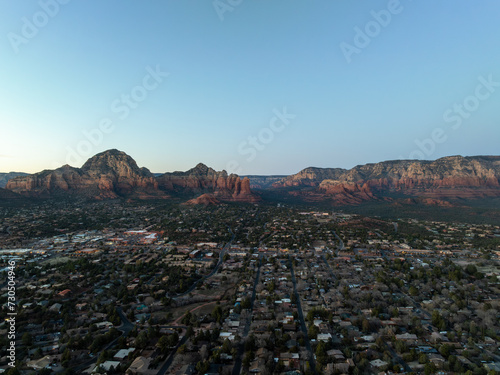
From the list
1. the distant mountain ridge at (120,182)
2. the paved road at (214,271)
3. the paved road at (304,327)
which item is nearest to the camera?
the paved road at (304,327)

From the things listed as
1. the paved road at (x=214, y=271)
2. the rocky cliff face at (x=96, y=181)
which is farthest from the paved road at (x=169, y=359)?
the rocky cliff face at (x=96, y=181)

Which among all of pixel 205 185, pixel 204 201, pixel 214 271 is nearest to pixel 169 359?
pixel 214 271

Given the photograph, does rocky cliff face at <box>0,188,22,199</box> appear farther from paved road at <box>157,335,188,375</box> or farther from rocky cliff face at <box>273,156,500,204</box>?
rocky cliff face at <box>273,156,500,204</box>

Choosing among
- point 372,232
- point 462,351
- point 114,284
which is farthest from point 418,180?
point 114,284

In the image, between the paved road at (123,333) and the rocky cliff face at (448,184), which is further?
the rocky cliff face at (448,184)

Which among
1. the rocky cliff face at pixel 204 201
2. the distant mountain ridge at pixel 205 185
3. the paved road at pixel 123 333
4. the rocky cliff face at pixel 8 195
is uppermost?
the distant mountain ridge at pixel 205 185

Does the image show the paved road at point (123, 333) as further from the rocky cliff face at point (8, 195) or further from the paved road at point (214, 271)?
the rocky cliff face at point (8, 195)

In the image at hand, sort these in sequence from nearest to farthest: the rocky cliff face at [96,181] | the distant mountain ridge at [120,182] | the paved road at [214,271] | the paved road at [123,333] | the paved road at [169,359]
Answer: the paved road at [169,359], the paved road at [123,333], the paved road at [214,271], the rocky cliff face at [96,181], the distant mountain ridge at [120,182]
